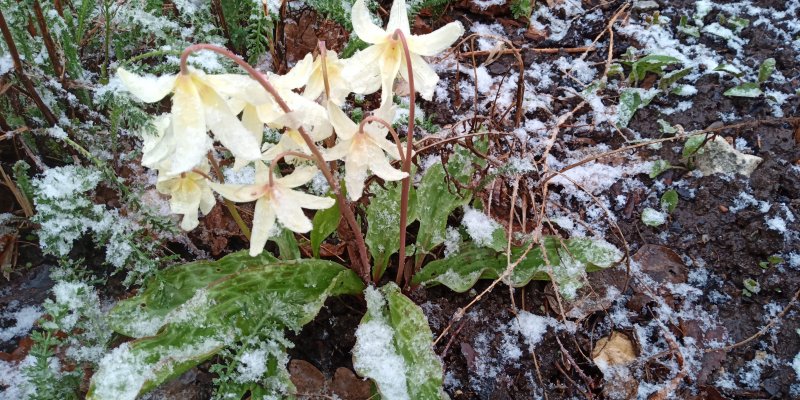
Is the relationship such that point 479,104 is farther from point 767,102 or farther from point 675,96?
point 767,102

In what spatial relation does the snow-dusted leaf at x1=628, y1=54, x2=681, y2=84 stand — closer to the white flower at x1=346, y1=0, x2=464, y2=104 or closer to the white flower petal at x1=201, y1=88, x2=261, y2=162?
the white flower at x1=346, y1=0, x2=464, y2=104

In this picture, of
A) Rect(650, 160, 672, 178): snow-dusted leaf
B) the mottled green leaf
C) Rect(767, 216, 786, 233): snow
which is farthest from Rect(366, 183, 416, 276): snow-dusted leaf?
Rect(767, 216, 786, 233): snow

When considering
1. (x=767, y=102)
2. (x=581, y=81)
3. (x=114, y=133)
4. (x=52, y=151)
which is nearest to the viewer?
(x=114, y=133)

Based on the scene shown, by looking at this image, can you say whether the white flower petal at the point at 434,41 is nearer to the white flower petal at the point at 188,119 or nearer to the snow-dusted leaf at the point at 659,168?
the white flower petal at the point at 188,119

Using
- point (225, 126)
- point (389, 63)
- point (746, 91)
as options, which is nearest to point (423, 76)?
point (389, 63)

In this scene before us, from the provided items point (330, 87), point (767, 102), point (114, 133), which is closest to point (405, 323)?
point (330, 87)

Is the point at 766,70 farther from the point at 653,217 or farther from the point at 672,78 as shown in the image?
the point at 653,217

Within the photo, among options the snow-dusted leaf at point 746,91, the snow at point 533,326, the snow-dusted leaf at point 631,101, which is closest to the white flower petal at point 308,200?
the snow at point 533,326
